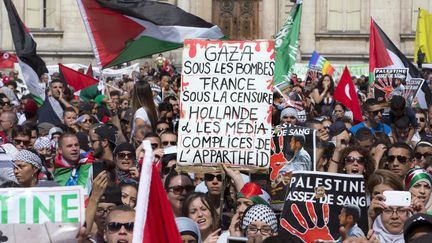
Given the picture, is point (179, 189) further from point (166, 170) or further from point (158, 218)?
point (158, 218)

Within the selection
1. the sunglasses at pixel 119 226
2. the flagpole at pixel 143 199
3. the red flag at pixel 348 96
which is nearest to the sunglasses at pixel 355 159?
the sunglasses at pixel 119 226

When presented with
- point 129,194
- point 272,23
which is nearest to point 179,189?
point 129,194

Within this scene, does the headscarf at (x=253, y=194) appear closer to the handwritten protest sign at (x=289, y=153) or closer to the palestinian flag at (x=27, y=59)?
the handwritten protest sign at (x=289, y=153)

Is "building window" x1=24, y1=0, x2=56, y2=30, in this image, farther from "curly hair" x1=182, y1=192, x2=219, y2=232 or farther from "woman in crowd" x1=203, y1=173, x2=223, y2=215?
"curly hair" x1=182, y1=192, x2=219, y2=232

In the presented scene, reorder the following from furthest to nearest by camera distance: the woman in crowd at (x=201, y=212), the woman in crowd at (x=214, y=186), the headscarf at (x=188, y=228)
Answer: the woman in crowd at (x=214, y=186) → the woman in crowd at (x=201, y=212) → the headscarf at (x=188, y=228)

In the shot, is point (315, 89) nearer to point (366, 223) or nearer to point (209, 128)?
point (209, 128)

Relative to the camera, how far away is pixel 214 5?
41.1 m

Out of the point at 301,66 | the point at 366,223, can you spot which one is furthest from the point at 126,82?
the point at 366,223

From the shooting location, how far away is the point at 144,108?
1455 cm

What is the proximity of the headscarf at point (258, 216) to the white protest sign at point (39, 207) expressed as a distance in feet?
4.96

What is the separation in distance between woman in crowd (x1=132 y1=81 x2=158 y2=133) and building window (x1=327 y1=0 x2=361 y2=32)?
1030 inches

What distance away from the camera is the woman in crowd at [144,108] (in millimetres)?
14297

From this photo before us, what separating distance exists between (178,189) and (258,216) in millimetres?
1651

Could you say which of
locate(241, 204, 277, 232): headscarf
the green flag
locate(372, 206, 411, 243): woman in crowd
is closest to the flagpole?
locate(241, 204, 277, 232): headscarf
